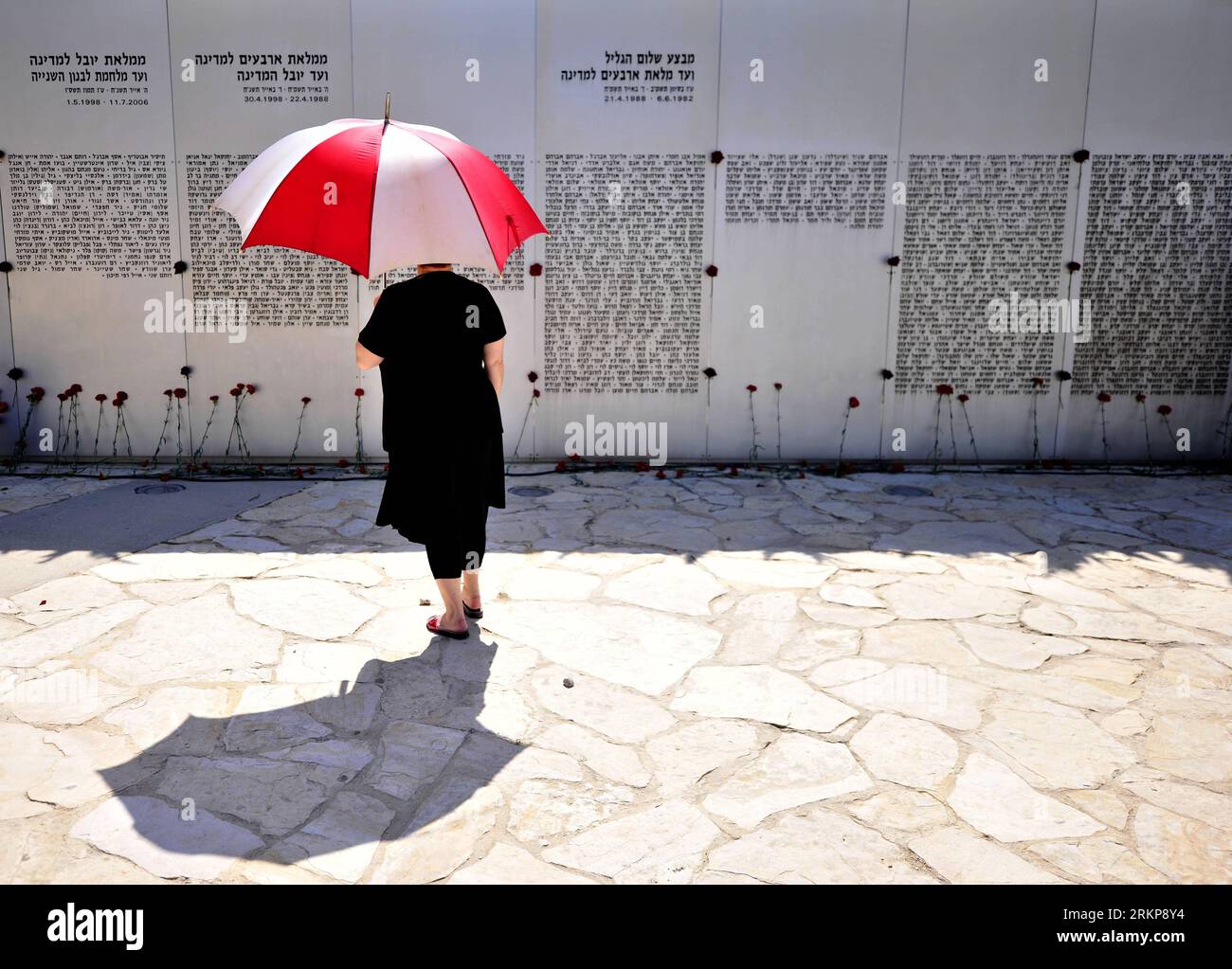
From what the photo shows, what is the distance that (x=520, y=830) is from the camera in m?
2.73

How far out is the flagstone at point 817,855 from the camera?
8.27 ft

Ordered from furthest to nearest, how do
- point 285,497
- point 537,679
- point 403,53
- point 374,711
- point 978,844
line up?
point 403,53 → point 285,497 → point 537,679 → point 374,711 → point 978,844

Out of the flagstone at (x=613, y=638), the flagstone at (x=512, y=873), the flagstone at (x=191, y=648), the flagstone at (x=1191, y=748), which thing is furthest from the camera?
the flagstone at (x=613, y=638)

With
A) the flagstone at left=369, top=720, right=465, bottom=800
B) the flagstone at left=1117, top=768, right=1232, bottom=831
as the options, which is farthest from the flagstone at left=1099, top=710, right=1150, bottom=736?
the flagstone at left=369, top=720, right=465, bottom=800

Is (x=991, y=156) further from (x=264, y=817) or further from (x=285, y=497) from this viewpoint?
(x=264, y=817)

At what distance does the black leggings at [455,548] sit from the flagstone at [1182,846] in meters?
2.57

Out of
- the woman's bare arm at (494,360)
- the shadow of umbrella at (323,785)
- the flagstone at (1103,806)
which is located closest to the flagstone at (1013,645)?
the flagstone at (1103,806)

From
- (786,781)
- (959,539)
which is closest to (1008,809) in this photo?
(786,781)

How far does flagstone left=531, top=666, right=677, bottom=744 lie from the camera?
3355 millimetres

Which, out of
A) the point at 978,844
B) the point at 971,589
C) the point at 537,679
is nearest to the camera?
the point at 978,844

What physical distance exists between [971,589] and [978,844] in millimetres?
2309

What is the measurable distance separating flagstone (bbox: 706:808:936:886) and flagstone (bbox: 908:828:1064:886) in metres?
0.07

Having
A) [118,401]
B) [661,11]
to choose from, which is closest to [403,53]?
[661,11]

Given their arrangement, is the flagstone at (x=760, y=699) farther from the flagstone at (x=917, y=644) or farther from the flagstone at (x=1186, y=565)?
the flagstone at (x=1186, y=565)
